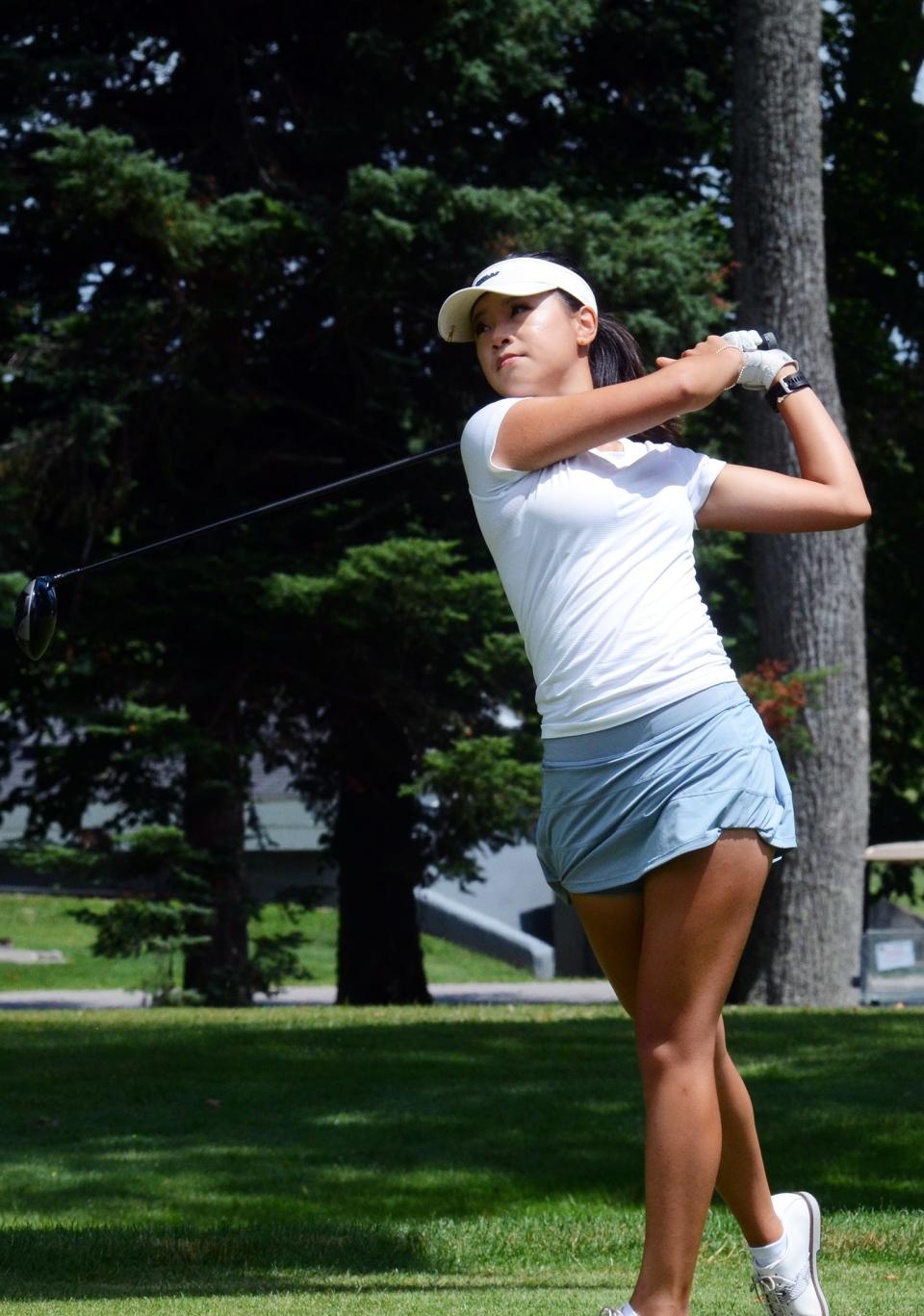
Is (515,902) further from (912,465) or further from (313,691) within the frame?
(313,691)

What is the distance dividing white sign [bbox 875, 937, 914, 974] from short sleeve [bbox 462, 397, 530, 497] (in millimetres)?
→ 12228

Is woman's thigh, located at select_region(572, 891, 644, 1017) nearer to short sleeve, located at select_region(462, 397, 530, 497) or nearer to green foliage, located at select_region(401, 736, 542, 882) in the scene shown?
short sleeve, located at select_region(462, 397, 530, 497)

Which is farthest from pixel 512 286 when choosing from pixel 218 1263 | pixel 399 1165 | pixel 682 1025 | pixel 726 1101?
pixel 399 1165

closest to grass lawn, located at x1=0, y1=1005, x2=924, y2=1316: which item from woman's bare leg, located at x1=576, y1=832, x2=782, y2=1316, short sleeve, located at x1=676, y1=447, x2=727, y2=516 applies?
woman's bare leg, located at x1=576, y1=832, x2=782, y2=1316

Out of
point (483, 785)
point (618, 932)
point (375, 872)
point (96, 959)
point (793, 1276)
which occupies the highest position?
point (483, 785)

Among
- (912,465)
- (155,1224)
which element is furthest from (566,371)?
(912,465)

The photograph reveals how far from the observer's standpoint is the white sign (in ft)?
47.6

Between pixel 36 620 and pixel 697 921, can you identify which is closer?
pixel 697 921

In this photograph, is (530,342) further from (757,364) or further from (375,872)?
(375,872)

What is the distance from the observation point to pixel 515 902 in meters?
28.9

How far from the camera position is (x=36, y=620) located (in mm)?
4000

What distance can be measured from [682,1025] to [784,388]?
121cm

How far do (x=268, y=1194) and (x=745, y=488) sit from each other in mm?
3562

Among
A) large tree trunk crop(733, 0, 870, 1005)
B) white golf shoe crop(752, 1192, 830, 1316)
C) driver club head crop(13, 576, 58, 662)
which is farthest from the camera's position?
large tree trunk crop(733, 0, 870, 1005)
